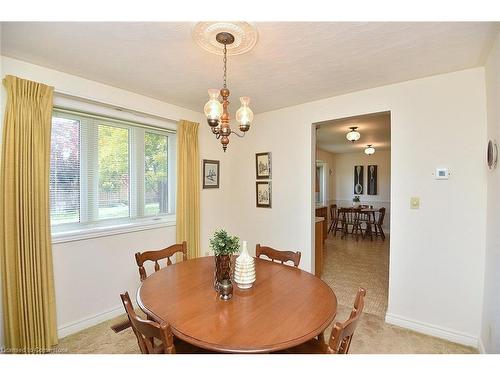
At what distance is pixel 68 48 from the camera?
5.51ft

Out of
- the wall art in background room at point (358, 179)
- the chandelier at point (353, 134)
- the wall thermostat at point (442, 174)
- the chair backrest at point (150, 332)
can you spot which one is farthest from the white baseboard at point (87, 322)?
the wall art in background room at point (358, 179)

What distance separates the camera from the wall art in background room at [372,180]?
715 cm

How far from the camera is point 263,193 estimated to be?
327 cm

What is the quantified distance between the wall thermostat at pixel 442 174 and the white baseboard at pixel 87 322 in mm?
3251

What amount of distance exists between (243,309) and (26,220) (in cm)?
176

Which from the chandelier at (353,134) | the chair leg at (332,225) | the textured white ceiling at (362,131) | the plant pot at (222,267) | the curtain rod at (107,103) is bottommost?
the chair leg at (332,225)

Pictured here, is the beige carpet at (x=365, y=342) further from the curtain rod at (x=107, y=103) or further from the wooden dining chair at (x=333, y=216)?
the wooden dining chair at (x=333, y=216)

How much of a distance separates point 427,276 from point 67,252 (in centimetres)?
319

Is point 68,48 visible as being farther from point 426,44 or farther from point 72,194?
point 426,44

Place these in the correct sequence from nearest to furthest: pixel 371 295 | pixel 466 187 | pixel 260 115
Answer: pixel 466 187 → pixel 371 295 → pixel 260 115
